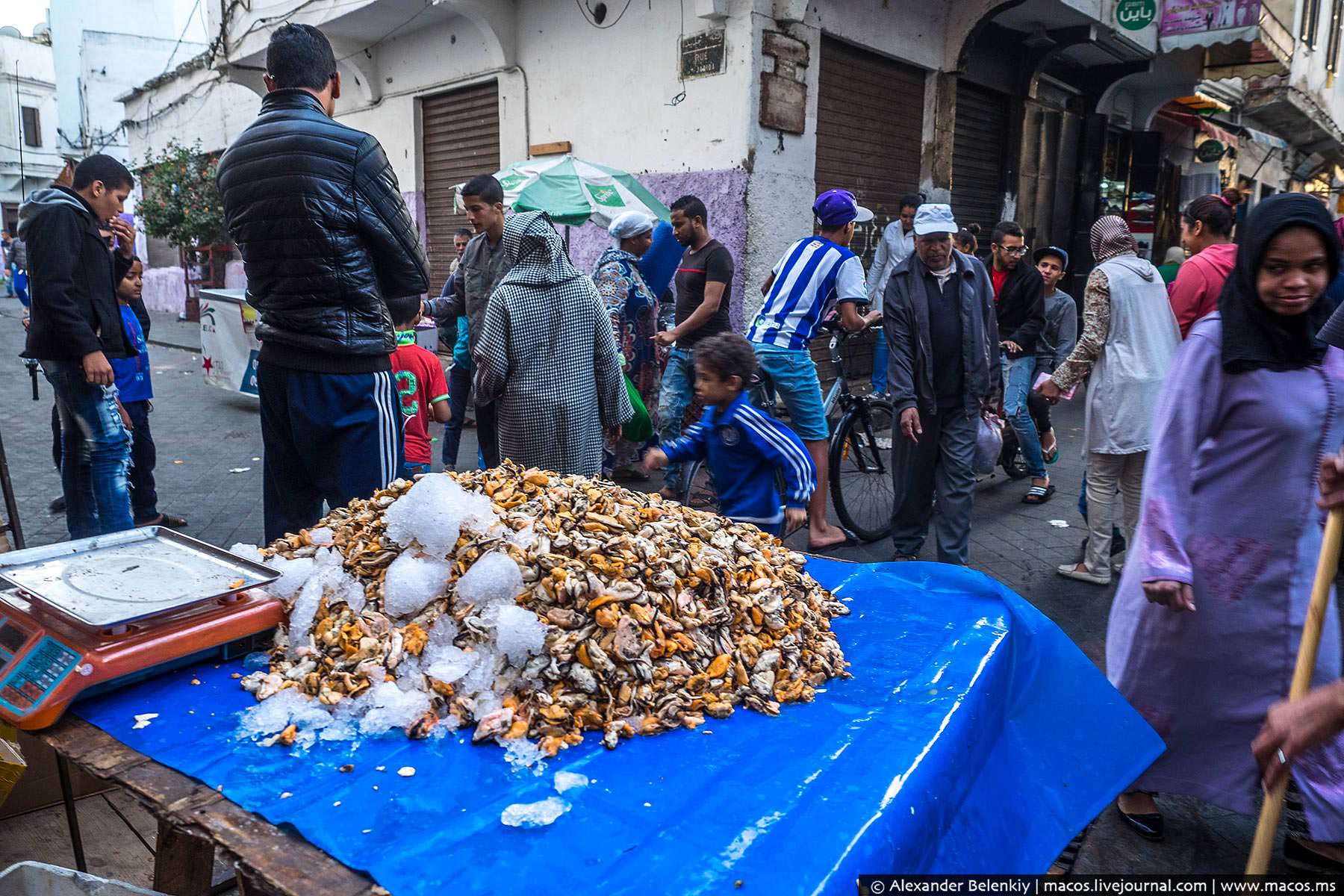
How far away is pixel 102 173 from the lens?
406 centimetres

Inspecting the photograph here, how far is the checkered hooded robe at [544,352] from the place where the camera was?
4.03m

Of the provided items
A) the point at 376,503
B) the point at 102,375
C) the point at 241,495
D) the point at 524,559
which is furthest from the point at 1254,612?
the point at 241,495

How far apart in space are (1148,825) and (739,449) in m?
1.87

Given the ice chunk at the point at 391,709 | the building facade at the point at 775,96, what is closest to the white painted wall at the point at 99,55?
the building facade at the point at 775,96

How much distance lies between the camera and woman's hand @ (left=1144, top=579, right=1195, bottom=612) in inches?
88.0

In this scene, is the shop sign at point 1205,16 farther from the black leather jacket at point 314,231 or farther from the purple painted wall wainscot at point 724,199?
the black leather jacket at point 314,231

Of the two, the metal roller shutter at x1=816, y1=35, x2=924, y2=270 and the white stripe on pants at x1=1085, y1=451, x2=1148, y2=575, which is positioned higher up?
the metal roller shutter at x1=816, y1=35, x2=924, y2=270

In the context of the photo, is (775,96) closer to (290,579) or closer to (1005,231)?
(1005,231)

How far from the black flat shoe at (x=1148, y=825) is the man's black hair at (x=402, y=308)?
9.23 ft

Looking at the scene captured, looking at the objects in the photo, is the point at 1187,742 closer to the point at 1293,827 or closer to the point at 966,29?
the point at 1293,827

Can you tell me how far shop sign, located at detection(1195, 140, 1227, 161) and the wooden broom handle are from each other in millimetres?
17114

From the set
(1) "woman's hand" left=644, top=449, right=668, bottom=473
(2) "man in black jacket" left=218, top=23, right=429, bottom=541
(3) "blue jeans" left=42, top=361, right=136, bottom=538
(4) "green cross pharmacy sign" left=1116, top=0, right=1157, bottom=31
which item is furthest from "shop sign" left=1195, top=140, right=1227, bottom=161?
(3) "blue jeans" left=42, top=361, right=136, bottom=538

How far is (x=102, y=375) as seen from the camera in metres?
3.86

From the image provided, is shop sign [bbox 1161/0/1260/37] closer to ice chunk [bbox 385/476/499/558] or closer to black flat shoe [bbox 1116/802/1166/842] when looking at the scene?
black flat shoe [bbox 1116/802/1166/842]
